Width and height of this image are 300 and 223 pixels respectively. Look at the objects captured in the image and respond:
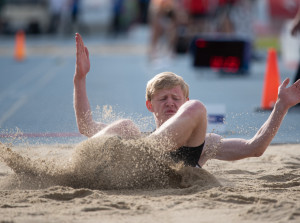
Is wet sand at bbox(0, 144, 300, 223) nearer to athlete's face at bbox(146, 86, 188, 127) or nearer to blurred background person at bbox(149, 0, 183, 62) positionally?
athlete's face at bbox(146, 86, 188, 127)

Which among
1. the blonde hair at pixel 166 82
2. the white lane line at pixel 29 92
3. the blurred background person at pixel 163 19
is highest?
the blurred background person at pixel 163 19

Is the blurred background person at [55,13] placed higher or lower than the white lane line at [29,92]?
higher

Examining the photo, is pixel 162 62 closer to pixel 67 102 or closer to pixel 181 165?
pixel 67 102

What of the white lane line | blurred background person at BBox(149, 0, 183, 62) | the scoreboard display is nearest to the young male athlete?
the white lane line

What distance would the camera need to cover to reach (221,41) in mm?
13039

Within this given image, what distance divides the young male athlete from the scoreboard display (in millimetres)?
8347

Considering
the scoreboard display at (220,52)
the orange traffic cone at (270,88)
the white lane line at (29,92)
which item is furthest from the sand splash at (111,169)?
the scoreboard display at (220,52)

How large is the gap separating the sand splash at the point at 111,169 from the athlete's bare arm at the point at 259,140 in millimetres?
334

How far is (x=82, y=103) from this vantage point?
5.04 m

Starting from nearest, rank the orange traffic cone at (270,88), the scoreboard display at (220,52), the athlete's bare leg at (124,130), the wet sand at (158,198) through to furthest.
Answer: the wet sand at (158,198), the athlete's bare leg at (124,130), the orange traffic cone at (270,88), the scoreboard display at (220,52)

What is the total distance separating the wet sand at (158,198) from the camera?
363 centimetres

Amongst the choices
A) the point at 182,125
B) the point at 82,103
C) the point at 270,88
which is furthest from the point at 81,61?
the point at 270,88

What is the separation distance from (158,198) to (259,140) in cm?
106

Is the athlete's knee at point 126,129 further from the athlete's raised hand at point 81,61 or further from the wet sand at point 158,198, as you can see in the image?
the athlete's raised hand at point 81,61
